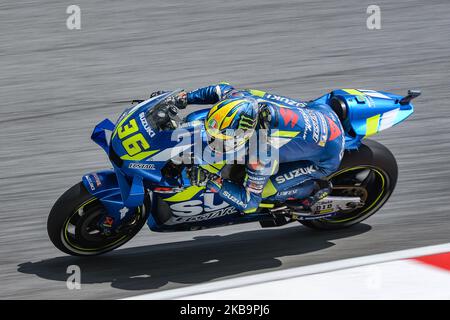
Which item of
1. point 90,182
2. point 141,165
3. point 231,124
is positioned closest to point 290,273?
point 231,124

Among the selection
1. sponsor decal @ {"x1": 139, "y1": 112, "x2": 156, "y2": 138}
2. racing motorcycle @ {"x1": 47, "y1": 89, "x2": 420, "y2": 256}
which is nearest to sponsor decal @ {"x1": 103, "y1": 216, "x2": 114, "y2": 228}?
racing motorcycle @ {"x1": 47, "y1": 89, "x2": 420, "y2": 256}

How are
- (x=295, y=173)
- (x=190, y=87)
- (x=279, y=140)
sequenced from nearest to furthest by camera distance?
(x=279, y=140)
(x=295, y=173)
(x=190, y=87)

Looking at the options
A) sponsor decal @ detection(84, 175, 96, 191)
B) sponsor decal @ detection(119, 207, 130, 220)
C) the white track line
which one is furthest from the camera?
sponsor decal @ detection(119, 207, 130, 220)

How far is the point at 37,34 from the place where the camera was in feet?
34.0

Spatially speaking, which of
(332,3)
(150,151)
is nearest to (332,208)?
(150,151)

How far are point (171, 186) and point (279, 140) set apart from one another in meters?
0.82

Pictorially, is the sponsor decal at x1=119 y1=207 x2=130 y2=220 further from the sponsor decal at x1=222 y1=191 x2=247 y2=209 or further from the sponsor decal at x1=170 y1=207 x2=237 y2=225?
the sponsor decal at x1=222 y1=191 x2=247 y2=209

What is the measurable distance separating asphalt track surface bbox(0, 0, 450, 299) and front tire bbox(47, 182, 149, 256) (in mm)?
166

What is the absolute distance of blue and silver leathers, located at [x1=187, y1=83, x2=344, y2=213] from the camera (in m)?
5.78

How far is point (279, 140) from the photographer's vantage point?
229 inches

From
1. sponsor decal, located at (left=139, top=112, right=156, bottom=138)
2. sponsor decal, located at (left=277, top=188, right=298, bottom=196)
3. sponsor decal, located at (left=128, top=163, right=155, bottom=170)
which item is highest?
sponsor decal, located at (left=139, top=112, right=156, bottom=138)

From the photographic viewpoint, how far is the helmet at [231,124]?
5.45m

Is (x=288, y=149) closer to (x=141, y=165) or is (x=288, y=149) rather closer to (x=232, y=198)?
(x=232, y=198)

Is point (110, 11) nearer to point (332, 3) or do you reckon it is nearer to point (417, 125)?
point (332, 3)
